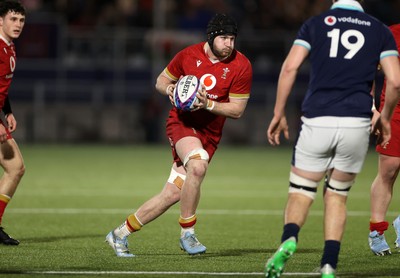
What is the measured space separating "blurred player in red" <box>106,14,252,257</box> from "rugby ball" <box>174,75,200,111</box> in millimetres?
111

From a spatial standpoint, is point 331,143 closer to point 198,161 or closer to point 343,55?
point 343,55

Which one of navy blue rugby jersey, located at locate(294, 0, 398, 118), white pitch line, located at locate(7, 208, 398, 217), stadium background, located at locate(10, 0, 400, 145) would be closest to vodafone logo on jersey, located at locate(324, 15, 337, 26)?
navy blue rugby jersey, located at locate(294, 0, 398, 118)

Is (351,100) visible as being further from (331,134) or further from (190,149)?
(190,149)

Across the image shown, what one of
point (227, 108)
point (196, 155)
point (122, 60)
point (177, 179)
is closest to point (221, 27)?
point (227, 108)

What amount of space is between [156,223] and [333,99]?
531 centimetres

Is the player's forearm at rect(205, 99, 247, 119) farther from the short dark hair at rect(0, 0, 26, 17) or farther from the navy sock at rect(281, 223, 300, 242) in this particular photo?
the short dark hair at rect(0, 0, 26, 17)

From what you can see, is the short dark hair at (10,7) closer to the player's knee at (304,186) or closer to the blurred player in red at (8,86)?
the blurred player in red at (8,86)

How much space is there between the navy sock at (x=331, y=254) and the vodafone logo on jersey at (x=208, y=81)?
2536 mm

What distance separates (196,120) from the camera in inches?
364

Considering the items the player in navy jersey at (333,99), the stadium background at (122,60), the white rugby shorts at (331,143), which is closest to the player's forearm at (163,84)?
the player in navy jersey at (333,99)

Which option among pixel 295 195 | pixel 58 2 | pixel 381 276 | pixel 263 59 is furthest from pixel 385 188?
pixel 58 2

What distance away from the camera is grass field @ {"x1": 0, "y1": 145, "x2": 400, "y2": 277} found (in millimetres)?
8195

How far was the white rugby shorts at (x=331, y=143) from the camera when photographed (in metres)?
7.06

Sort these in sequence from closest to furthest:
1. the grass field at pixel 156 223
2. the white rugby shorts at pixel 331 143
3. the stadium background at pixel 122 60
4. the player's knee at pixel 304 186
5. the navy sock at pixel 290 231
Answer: the navy sock at pixel 290 231
the white rugby shorts at pixel 331 143
the player's knee at pixel 304 186
the grass field at pixel 156 223
the stadium background at pixel 122 60
